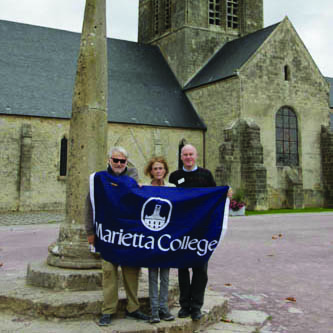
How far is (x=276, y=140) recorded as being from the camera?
24328 millimetres

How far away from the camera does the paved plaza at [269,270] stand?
15.2ft

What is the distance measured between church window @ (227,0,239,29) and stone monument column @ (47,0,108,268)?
→ 26251 millimetres

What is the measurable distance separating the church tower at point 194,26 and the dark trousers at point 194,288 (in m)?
23.8

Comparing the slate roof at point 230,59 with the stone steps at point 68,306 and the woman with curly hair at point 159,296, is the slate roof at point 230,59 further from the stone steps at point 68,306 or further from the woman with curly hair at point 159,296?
the woman with curly hair at point 159,296

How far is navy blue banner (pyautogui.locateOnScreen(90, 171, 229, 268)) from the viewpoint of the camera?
4250mm

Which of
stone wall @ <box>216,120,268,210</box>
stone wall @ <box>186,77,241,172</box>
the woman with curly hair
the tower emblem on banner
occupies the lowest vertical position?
the woman with curly hair

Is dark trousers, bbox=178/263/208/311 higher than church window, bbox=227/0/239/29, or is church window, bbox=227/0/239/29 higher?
church window, bbox=227/0/239/29

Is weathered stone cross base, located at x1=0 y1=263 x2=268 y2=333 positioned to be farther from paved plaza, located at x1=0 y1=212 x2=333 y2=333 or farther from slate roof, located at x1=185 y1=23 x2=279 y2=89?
slate roof, located at x1=185 y1=23 x2=279 y2=89

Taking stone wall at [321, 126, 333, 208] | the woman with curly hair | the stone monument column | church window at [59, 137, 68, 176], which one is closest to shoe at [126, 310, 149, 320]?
the woman with curly hair

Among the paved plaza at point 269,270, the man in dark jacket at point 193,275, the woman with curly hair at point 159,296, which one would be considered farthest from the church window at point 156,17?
the woman with curly hair at point 159,296

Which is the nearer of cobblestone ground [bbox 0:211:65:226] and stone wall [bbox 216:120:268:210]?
cobblestone ground [bbox 0:211:65:226]

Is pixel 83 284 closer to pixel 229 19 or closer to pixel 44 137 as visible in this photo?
pixel 44 137

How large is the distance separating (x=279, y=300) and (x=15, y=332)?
320 cm

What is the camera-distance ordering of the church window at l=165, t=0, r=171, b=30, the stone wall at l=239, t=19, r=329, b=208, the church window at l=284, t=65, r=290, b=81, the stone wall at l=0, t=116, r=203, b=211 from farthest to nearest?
the church window at l=165, t=0, r=171, b=30, the church window at l=284, t=65, r=290, b=81, the stone wall at l=239, t=19, r=329, b=208, the stone wall at l=0, t=116, r=203, b=211
